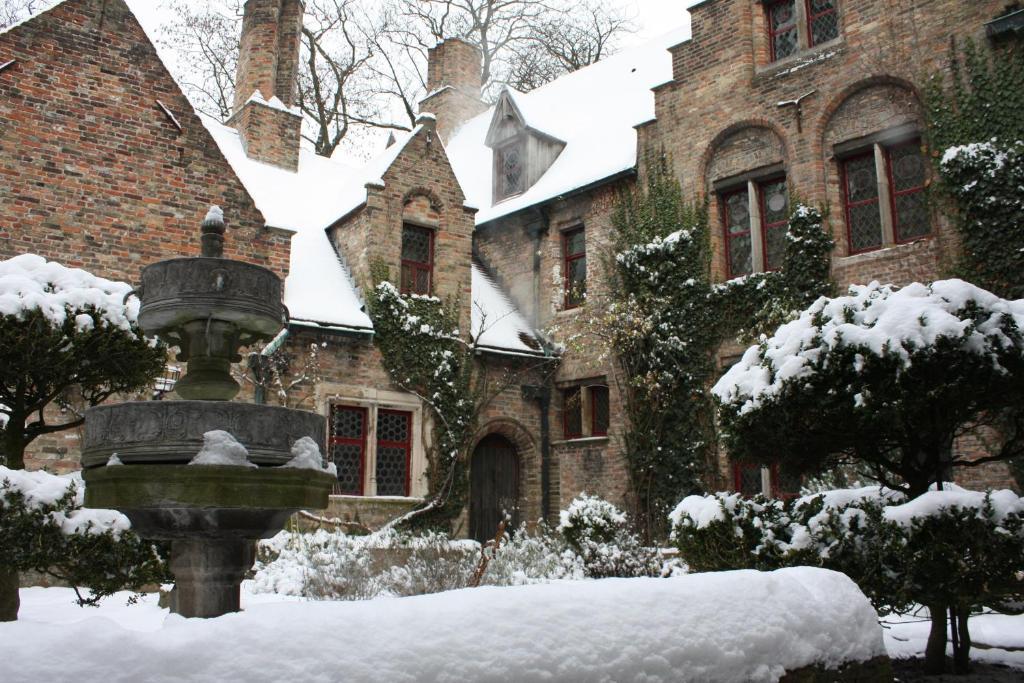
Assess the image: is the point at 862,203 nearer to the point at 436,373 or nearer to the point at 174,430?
the point at 436,373

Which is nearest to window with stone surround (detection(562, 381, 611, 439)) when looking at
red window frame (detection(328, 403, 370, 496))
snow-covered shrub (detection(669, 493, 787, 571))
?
red window frame (detection(328, 403, 370, 496))

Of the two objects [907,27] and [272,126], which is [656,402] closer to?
[907,27]

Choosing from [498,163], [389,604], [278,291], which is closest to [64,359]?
[278,291]

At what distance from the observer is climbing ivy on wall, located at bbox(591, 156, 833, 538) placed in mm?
14148

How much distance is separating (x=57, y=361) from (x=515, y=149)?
14247 mm

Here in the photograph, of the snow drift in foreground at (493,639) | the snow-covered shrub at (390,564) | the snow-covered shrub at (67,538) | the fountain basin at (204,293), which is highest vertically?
the fountain basin at (204,293)

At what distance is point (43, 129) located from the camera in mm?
12812

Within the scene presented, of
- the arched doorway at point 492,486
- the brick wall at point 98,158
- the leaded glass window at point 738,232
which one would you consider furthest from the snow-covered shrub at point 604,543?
the brick wall at point 98,158

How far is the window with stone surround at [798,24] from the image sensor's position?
14.5 metres

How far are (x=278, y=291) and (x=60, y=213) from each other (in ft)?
28.1

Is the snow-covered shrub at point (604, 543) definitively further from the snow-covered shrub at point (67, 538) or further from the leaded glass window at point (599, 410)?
the snow-covered shrub at point (67, 538)

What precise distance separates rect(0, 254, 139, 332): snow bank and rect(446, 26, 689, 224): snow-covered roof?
11.2 metres

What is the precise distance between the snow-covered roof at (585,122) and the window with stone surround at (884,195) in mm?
4189

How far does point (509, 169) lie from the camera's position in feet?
64.4
